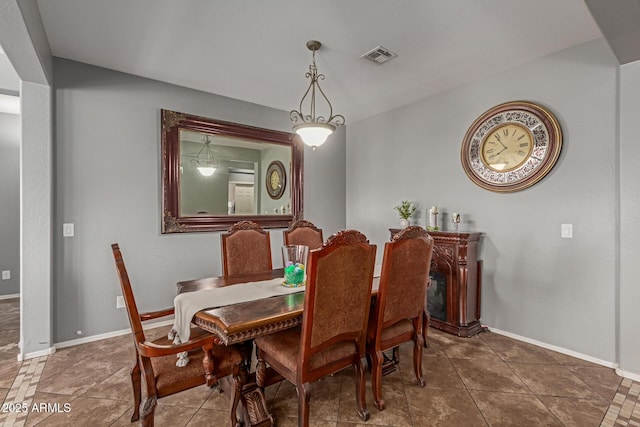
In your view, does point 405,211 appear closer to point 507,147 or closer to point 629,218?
point 507,147

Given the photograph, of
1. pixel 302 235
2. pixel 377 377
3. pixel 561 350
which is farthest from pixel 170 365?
pixel 561 350

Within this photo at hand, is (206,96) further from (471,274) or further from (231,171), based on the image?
(471,274)

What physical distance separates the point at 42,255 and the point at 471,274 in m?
3.92

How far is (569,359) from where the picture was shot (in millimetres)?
2602

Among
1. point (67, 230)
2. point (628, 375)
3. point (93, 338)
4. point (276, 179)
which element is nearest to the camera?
point (628, 375)

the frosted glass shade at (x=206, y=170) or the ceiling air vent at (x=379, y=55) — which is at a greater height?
the ceiling air vent at (x=379, y=55)

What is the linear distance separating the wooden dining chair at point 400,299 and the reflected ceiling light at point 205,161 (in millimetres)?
2519

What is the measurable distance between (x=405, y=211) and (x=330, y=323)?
2.40 metres

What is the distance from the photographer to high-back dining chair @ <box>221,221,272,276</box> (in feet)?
8.82

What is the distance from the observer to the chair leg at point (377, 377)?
190cm

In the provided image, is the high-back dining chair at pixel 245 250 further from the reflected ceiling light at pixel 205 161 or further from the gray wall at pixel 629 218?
the gray wall at pixel 629 218

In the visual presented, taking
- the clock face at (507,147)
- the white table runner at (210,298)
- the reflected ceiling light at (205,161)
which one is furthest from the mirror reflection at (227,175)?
the clock face at (507,147)

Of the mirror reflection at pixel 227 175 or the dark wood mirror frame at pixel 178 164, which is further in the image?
the mirror reflection at pixel 227 175

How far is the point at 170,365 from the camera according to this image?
1.59 meters
